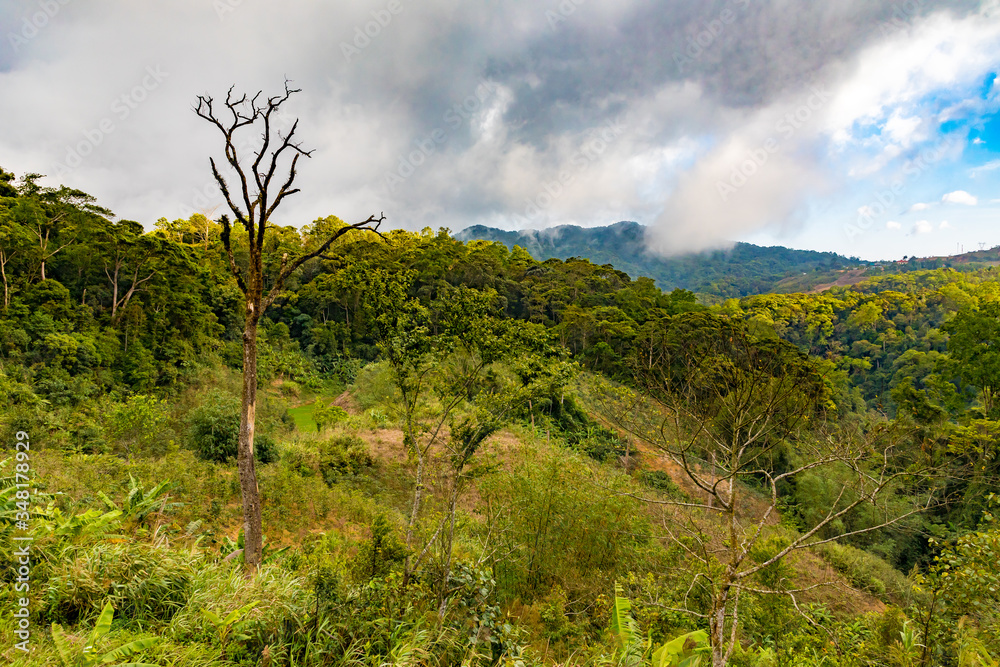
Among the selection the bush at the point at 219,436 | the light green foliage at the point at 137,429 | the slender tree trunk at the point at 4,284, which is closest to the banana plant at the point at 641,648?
the bush at the point at 219,436

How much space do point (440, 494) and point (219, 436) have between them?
612cm

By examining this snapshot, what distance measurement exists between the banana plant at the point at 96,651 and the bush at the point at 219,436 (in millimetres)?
8955

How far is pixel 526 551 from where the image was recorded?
738 cm

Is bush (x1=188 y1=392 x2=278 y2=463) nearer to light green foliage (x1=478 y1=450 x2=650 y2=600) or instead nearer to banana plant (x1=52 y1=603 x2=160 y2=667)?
light green foliage (x1=478 y1=450 x2=650 y2=600)

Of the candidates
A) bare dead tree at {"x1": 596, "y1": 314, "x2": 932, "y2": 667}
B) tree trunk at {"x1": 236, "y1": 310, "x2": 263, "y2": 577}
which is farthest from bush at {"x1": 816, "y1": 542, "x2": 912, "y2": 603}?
tree trunk at {"x1": 236, "y1": 310, "x2": 263, "y2": 577}

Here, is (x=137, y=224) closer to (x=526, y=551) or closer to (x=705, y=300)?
(x=526, y=551)

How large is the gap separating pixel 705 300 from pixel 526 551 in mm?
112830

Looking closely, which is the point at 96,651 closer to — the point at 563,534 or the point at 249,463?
the point at 249,463

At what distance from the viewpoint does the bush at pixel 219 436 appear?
1075 cm

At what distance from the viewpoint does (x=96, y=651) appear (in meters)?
2.57

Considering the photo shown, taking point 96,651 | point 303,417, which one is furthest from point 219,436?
point 303,417

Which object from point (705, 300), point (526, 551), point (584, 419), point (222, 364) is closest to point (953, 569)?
point (526, 551)

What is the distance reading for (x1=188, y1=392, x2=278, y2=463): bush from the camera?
10750mm

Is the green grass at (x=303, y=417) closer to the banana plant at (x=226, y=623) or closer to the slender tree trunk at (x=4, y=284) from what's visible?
the slender tree trunk at (x=4, y=284)
